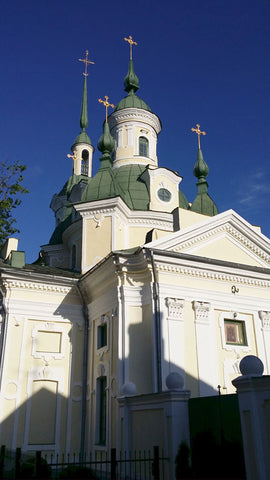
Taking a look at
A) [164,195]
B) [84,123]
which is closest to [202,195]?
[164,195]

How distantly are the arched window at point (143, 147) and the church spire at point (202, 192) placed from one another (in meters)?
2.55

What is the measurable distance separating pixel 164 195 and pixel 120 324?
831 cm

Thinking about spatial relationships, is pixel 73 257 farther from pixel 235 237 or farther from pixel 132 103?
pixel 132 103

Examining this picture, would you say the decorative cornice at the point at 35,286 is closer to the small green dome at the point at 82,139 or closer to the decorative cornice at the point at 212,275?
the decorative cornice at the point at 212,275

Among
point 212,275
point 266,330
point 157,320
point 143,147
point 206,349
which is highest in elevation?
point 143,147

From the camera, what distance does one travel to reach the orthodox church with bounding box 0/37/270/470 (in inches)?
480

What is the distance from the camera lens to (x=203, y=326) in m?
12.8

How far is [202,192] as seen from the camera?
21125mm

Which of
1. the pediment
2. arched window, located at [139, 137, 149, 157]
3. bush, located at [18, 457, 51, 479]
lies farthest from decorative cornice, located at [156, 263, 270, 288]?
arched window, located at [139, 137, 149, 157]

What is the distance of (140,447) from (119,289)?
14.9 feet

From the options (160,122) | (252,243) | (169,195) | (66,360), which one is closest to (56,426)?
(66,360)

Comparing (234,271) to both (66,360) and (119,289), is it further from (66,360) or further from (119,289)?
(66,360)

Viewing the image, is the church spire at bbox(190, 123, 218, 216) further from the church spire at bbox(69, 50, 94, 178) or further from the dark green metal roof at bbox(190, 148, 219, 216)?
the church spire at bbox(69, 50, 94, 178)

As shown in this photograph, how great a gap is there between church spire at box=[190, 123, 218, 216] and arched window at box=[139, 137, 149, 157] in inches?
100
